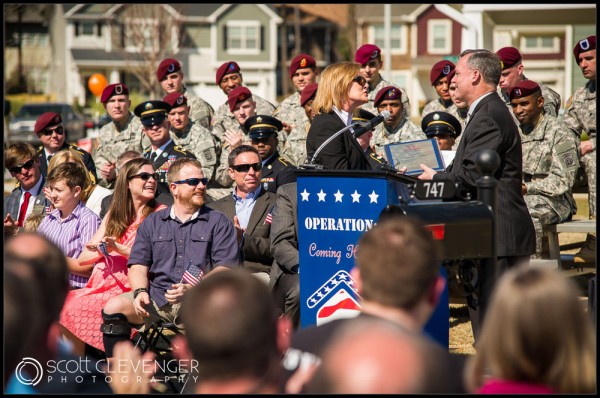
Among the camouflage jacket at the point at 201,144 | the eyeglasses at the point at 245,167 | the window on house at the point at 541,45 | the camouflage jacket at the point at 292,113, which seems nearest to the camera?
the eyeglasses at the point at 245,167

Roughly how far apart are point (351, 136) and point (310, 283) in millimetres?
1154

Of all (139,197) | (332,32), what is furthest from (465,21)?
(332,32)

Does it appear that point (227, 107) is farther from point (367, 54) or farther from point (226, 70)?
point (367, 54)

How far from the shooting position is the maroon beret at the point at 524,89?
328 inches

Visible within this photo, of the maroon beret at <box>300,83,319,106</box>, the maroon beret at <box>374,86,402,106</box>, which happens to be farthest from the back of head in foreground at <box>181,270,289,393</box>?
the maroon beret at <box>374,86,402,106</box>

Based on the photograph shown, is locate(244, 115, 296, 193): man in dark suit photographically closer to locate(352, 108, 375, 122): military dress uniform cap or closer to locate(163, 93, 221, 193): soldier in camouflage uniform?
locate(352, 108, 375, 122): military dress uniform cap

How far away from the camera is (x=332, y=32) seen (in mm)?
68250

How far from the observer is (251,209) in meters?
7.66

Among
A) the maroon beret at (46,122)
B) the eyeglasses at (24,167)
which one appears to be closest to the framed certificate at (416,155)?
the eyeglasses at (24,167)

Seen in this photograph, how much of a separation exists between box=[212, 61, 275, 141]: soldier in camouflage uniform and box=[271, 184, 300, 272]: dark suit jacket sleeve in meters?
4.05

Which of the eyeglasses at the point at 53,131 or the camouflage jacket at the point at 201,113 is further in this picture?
the camouflage jacket at the point at 201,113

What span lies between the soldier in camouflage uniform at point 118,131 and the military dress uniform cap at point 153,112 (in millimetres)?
1146

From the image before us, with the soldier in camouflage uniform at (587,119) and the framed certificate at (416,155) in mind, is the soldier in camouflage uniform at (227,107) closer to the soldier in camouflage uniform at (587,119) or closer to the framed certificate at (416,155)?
the soldier in camouflage uniform at (587,119)

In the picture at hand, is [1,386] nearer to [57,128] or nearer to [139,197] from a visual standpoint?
[139,197]
